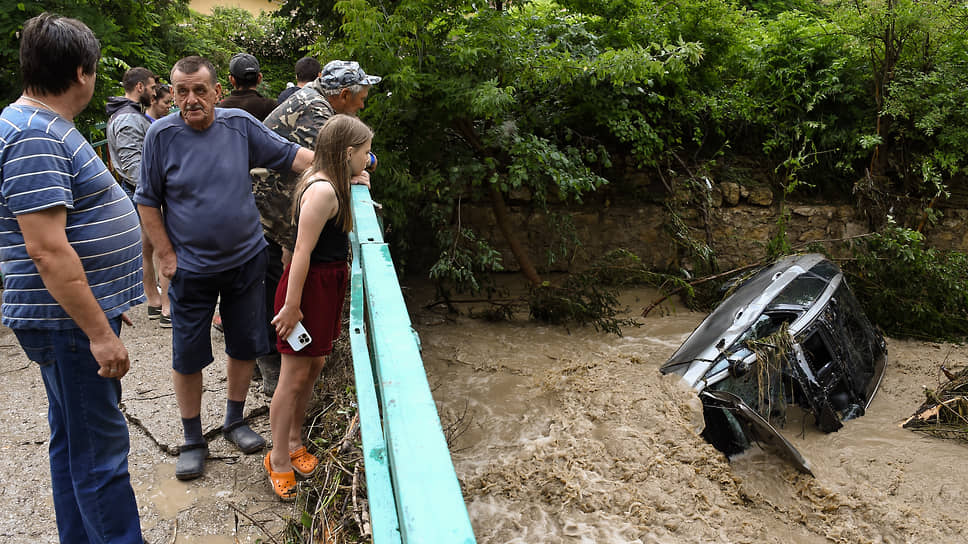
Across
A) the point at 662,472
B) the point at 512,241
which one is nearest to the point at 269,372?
the point at 662,472

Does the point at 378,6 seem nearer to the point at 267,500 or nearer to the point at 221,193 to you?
the point at 221,193

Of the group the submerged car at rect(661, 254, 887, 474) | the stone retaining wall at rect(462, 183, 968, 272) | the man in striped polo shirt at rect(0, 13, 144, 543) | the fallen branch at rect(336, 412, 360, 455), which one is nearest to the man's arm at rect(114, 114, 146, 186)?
the man in striped polo shirt at rect(0, 13, 144, 543)

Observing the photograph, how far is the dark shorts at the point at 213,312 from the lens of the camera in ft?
9.75

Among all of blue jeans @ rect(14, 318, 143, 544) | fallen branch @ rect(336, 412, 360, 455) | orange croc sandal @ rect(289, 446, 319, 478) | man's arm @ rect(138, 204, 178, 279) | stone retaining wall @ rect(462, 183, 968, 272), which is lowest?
stone retaining wall @ rect(462, 183, 968, 272)

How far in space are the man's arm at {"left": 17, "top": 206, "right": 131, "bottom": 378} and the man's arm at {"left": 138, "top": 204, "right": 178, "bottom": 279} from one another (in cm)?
80

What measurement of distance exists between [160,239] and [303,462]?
1198 millimetres

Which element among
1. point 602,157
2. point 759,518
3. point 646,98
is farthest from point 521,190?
point 759,518

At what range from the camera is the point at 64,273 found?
2.04 meters

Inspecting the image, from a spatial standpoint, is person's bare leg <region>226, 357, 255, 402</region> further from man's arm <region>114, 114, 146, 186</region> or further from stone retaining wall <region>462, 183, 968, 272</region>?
stone retaining wall <region>462, 183, 968, 272</region>

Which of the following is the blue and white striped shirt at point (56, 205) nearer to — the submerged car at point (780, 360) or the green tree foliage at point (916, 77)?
the submerged car at point (780, 360)

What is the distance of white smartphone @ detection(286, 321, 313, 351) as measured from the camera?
107 inches

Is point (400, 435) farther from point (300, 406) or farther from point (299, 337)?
point (300, 406)

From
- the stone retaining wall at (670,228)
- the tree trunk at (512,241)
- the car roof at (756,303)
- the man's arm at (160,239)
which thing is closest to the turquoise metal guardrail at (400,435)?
the man's arm at (160,239)

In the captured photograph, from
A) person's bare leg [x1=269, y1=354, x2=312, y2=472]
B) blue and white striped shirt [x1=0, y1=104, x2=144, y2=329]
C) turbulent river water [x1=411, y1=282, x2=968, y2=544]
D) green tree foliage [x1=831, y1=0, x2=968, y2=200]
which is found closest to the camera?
blue and white striped shirt [x1=0, y1=104, x2=144, y2=329]
